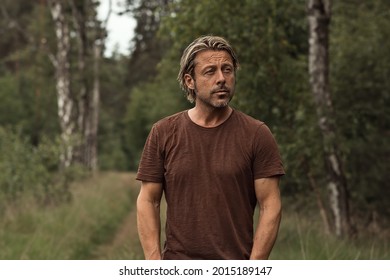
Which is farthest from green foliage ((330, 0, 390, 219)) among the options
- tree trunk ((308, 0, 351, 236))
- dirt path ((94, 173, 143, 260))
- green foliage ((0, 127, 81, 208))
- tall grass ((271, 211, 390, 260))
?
green foliage ((0, 127, 81, 208))

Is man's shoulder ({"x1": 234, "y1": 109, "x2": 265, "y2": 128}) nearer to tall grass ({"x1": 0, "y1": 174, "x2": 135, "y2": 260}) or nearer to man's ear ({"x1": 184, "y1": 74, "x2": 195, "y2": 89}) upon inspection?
man's ear ({"x1": 184, "y1": 74, "x2": 195, "y2": 89})

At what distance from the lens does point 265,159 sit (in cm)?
412

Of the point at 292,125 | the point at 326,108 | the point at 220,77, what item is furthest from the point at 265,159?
the point at 292,125

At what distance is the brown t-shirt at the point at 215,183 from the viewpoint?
13.3 feet

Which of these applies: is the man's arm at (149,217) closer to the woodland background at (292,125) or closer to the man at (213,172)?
the man at (213,172)

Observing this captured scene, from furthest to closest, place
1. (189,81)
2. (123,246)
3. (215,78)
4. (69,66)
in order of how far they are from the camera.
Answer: (69,66), (123,246), (189,81), (215,78)

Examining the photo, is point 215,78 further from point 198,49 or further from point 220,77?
point 198,49

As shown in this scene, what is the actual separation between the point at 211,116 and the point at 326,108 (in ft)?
25.2

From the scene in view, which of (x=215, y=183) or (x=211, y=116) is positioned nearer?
(x=215, y=183)

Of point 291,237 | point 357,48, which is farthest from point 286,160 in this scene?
point 357,48

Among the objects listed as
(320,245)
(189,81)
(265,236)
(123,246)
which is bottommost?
(123,246)

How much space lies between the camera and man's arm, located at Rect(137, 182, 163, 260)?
4281 mm

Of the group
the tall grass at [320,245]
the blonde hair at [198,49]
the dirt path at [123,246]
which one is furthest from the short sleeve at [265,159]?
the dirt path at [123,246]

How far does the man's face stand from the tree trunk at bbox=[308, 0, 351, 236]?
24.7 feet
